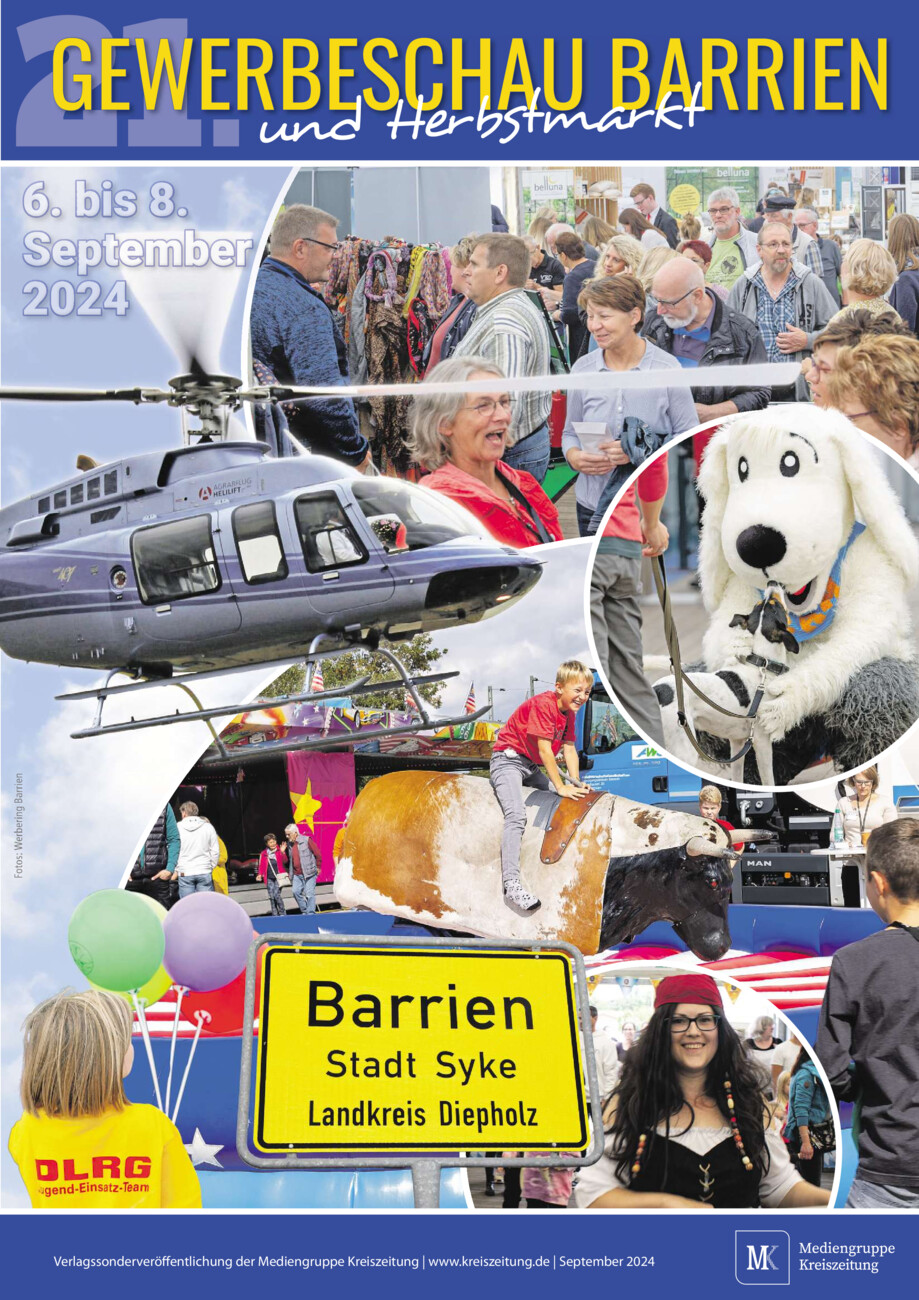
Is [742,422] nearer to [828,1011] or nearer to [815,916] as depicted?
[815,916]

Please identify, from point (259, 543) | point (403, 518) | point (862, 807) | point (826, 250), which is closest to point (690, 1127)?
point (862, 807)

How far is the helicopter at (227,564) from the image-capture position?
5730 mm

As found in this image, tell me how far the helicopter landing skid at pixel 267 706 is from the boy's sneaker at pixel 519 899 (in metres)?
0.70

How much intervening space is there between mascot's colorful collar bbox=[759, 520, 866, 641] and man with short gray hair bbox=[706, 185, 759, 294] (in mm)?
1213

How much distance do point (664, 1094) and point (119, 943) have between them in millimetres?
2127

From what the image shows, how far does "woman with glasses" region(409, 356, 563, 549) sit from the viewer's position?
6250 mm

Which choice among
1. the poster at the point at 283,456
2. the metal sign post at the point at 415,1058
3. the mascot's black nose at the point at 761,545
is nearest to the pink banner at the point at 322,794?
Result: the poster at the point at 283,456

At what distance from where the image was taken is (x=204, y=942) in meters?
5.78

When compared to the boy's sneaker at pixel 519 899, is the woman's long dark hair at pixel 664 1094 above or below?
below

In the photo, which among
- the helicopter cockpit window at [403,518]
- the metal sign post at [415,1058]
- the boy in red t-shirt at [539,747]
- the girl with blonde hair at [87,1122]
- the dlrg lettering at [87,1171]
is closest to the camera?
the metal sign post at [415,1058]
